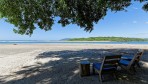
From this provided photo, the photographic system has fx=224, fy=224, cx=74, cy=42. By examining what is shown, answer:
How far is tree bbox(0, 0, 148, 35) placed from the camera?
17875 millimetres

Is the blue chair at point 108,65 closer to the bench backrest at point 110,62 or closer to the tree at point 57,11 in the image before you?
the bench backrest at point 110,62

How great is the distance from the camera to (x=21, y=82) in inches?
403

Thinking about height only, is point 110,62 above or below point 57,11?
below

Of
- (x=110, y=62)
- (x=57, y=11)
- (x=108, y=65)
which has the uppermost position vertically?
(x=57, y=11)

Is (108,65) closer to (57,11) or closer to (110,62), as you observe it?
(110,62)

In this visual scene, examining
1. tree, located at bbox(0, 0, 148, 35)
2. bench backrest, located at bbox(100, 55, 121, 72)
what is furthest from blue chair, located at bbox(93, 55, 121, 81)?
tree, located at bbox(0, 0, 148, 35)

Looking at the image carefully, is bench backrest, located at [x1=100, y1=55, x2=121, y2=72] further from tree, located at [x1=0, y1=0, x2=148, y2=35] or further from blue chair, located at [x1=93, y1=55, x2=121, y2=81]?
tree, located at [x1=0, y1=0, x2=148, y2=35]

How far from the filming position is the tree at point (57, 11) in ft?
58.6

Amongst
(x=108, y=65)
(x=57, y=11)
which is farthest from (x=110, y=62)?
(x=57, y=11)

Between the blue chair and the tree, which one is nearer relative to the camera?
the blue chair

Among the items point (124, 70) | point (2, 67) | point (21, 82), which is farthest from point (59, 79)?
point (2, 67)

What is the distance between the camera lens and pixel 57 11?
18.8 meters

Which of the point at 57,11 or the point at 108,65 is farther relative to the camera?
the point at 57,11

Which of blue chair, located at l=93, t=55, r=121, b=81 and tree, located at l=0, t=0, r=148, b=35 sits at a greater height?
tree, located at l=0, t=0, r=148, b=35
